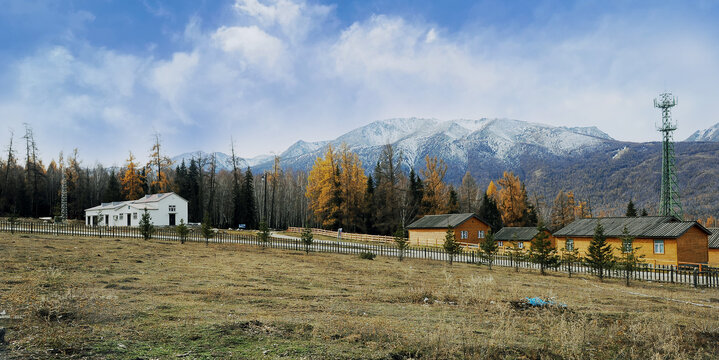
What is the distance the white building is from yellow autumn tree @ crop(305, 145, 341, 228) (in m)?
21.5

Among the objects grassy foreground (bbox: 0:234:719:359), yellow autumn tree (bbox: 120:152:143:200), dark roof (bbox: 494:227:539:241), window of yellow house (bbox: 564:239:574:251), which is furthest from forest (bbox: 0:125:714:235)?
grassy foreground (bbox: 0:234:719:359)

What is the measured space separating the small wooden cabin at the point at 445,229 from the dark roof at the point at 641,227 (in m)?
12.4

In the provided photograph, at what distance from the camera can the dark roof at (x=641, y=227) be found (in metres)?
37.1

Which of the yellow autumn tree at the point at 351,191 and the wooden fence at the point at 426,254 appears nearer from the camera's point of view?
the wooden fence at the point at 426,254

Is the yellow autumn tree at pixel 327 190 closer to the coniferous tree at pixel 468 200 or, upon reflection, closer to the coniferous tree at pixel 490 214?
the coniferous tree at pixel 490 214

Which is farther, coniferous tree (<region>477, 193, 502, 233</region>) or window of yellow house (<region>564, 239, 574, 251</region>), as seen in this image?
coniferous tree (<region>477, 193, 502, 233</region>)

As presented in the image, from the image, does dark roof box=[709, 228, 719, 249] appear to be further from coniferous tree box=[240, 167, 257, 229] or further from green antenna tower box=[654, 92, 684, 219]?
coniferous tree box=[240, 167, 257, 229]

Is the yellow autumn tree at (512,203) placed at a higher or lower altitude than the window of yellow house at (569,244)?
higher

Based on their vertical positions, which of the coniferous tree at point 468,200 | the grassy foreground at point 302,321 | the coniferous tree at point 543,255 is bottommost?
the coniferous tree at point 543,255

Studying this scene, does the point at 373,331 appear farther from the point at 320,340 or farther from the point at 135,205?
the point at 135,205

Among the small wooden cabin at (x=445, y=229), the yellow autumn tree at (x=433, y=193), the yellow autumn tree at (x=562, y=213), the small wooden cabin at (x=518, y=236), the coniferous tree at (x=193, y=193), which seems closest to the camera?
the small wooden cabin at (x=518, y=236)

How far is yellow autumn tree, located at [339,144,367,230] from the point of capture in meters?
68.4

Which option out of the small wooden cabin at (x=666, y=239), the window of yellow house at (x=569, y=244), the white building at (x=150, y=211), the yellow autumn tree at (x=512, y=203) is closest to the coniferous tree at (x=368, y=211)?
the yellow autumn tree at (x=512, y=203)

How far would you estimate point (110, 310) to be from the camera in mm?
9867
